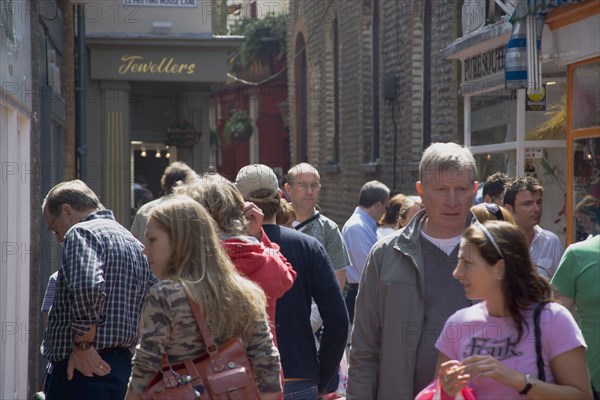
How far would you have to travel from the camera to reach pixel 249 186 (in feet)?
17.5

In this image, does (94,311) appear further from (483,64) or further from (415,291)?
(483,64)

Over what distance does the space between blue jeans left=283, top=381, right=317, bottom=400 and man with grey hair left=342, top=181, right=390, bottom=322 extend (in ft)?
13.1

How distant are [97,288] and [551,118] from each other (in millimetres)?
7701

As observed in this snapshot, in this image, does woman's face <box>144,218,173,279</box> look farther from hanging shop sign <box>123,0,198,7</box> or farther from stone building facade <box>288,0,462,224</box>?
hanging shop sign <box>123,0,198,7</box>

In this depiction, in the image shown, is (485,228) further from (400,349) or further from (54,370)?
(54,370)

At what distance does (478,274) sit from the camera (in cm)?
373

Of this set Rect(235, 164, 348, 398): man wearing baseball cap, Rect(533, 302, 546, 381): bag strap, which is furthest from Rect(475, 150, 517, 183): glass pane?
Rect(533, 302, 546, 381): bag strap

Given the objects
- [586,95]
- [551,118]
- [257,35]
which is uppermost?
[257,35]

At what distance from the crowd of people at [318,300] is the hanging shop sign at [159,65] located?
10.4 m

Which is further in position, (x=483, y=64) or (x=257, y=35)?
(x=257, y=35)

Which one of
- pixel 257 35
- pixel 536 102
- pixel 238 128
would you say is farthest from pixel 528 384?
pixel 257 35

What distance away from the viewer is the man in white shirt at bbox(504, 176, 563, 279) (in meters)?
6.65

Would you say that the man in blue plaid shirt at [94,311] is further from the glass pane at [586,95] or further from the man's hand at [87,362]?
the glass pane at [586,95]

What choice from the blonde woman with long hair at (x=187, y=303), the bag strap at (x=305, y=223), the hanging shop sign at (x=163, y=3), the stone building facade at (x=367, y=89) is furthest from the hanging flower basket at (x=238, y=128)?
the blonde woman with long hair at (x=187, y=303)
